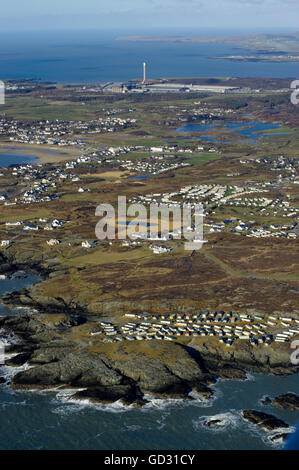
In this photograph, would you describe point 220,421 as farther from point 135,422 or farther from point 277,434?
point 135,422

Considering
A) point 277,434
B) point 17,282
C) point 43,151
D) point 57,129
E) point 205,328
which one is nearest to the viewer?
point 277,434

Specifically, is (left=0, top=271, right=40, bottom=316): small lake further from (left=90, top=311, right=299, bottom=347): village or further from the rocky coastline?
(left=90, top=311, right=299, bottom=347): village

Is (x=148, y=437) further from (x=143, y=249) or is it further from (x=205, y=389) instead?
(x=143, y=249)

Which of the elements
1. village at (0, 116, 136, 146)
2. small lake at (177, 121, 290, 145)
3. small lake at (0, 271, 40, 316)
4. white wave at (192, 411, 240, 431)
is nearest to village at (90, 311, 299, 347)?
white wave at (192, 411, 240, 431)

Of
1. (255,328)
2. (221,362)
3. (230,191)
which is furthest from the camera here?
(230,191)

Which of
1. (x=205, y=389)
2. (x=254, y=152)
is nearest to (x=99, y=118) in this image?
(x=254, y=152)

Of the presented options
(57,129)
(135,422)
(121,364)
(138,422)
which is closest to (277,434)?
(138,422)
